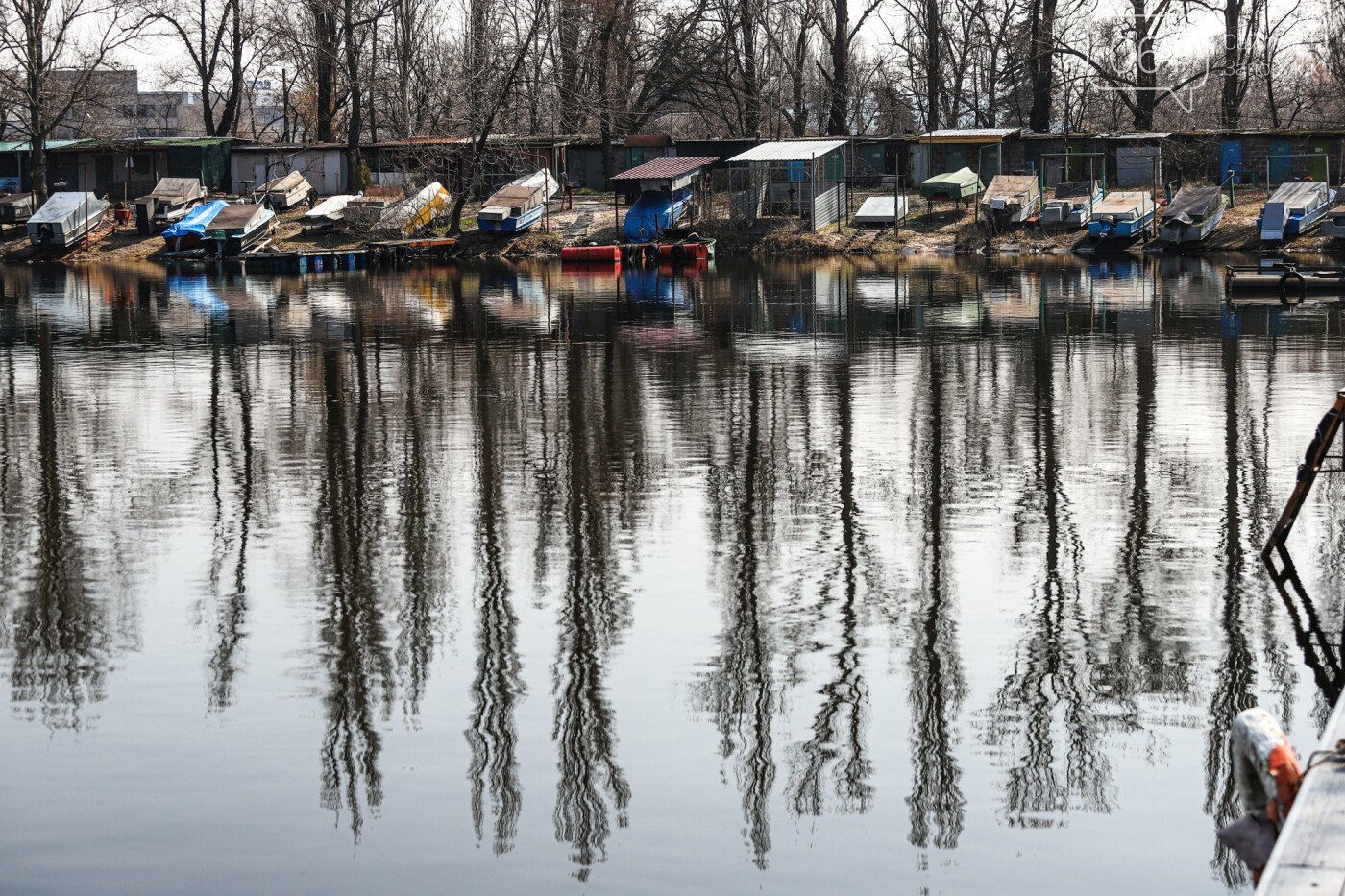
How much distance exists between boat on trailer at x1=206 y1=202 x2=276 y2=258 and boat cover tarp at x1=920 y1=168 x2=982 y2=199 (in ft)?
79.9

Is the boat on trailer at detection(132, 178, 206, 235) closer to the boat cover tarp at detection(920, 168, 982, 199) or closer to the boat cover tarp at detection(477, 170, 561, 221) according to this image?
the boat cover tarp at detection(477, 170, 561, 221)

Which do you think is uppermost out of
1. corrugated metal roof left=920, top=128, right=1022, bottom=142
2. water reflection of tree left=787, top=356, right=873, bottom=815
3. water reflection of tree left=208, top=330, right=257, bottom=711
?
corrugated metal roof left=920, top=128, right=1022, bottom=142

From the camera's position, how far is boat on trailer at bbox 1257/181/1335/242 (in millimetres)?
53906

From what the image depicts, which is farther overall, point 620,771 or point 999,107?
point 999,107

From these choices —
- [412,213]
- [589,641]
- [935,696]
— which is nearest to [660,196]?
[412,213]

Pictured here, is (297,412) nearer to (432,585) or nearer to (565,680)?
(432,585)

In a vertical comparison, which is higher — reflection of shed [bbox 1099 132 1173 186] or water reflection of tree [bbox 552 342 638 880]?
reflection of shed [bbox 1099 132 1173 186]

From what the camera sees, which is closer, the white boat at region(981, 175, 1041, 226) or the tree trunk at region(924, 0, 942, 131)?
the white boat at region(981, 175, 1041, 226)

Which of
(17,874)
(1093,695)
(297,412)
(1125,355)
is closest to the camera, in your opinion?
(17,874)

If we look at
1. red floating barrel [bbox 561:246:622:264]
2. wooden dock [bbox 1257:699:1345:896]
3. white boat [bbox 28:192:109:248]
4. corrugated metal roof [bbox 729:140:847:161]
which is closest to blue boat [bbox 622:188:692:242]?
corrugated metal roof [bbox 729:140:847:161]

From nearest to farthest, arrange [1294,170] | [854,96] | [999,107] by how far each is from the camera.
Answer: [1294,170]
[999,107]
[854,96]

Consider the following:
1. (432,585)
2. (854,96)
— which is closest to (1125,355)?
(432,585)

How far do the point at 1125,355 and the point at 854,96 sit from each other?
64.8 meters

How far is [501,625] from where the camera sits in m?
11.8
